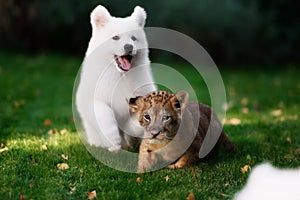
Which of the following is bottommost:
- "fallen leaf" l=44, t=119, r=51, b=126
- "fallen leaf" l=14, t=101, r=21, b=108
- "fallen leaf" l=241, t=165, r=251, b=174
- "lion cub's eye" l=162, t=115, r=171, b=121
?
"fallen leaf" l=14, t=101, r=21, b=108

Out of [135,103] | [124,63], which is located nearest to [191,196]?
[135,103]

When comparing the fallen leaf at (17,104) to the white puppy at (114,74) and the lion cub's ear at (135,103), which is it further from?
the lion cub's ear at (135,103)

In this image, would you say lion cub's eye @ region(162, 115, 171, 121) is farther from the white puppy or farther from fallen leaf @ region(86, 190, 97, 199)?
fallen leaf @ region(86, 190, 97, 199)

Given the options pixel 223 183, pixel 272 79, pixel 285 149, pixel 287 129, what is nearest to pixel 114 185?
pixel 223 183

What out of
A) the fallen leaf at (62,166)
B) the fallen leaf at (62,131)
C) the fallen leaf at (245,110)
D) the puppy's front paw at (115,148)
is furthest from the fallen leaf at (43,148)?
the fallen leaf at (245,110)

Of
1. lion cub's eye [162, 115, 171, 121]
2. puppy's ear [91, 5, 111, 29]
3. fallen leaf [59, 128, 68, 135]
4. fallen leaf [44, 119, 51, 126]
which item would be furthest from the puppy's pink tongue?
fallen leaf [44, 119, 51, 126]

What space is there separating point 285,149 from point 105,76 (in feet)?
6.90

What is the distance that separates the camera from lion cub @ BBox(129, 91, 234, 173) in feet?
14.9

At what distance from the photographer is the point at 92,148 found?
5.46 m

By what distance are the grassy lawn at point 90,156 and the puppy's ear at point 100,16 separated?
1.32 m

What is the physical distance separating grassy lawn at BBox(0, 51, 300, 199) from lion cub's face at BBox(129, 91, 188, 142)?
0.40m

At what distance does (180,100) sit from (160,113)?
258 millimetres

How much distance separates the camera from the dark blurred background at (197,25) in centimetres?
1337

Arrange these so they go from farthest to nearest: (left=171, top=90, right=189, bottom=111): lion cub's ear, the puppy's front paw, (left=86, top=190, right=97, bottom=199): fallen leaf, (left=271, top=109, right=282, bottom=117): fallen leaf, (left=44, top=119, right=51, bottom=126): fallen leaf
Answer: (left=271, top=109, right=282, bottom=117): fallen leaf → (left=44, top=119, right=51, bottom=126): fallen leaf → the puppy's front paw → (left=171, top=90, right=189, bottom=111): lion cub's ear → (left=86, top=190, right=97, bottom=199): fallen leaf
